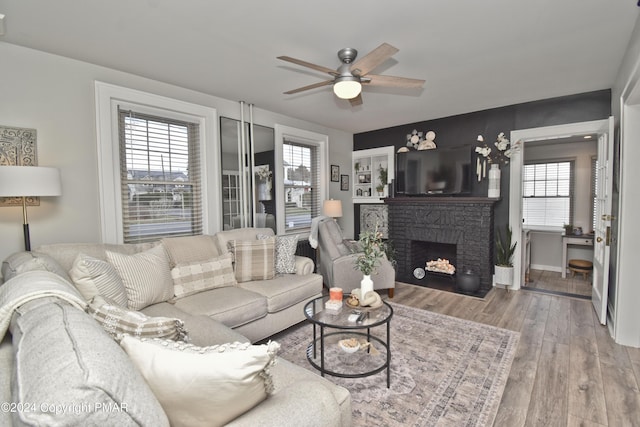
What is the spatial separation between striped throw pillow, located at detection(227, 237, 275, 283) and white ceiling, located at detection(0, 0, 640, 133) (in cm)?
169

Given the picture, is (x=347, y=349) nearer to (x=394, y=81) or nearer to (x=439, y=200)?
(x=394, y=81)

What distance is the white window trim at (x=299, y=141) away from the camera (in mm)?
4293

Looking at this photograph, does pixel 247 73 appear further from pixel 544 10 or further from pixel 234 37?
pixel 544 10

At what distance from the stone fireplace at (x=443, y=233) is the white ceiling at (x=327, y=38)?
167 cm

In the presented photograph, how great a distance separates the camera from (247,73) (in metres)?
2.93

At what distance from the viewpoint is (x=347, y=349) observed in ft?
7.14

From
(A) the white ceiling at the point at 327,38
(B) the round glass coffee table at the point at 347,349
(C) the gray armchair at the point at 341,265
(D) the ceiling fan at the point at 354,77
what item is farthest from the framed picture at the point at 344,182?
(B) the round glass coffee table at the point at 347,349

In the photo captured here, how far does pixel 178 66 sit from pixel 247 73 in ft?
2.01

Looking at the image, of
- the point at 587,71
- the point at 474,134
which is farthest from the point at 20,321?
the point at 474,134

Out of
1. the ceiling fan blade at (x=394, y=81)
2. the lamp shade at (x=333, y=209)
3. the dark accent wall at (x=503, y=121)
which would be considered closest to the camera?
the ceiling fan blade at (x=394, y=81)

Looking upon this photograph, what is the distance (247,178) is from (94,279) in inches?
87.4

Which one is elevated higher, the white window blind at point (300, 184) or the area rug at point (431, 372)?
the white window blind at point (300, 184)

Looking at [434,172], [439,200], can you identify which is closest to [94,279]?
[439,200]

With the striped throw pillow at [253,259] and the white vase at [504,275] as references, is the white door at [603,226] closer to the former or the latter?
the white vase at [504,275]
